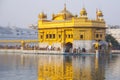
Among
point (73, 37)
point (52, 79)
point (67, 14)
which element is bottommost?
point (52, 79)

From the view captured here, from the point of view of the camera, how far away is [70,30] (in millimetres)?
47781

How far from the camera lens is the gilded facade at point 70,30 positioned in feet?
152

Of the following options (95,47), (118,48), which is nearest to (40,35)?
(95,47)

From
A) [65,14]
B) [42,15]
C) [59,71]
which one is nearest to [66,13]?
[65,14]

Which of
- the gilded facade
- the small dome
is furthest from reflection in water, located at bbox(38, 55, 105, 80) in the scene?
the small dome

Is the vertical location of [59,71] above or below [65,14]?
below

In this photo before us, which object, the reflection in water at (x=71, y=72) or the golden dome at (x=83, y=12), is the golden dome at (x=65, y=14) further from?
the reflection in water at (x=71, y=72)

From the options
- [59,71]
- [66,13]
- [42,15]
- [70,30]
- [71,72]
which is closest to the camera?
[71,72]

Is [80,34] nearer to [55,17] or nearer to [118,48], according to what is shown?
[55,17]

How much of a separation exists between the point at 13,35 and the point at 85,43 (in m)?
48.1

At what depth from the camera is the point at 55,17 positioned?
170ft

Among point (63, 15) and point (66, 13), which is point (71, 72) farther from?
point (66, 13)

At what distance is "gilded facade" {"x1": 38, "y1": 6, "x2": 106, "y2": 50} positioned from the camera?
46344 mm

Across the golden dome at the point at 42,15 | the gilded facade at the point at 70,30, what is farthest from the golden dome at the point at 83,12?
the golden dome at the point at 42,15
